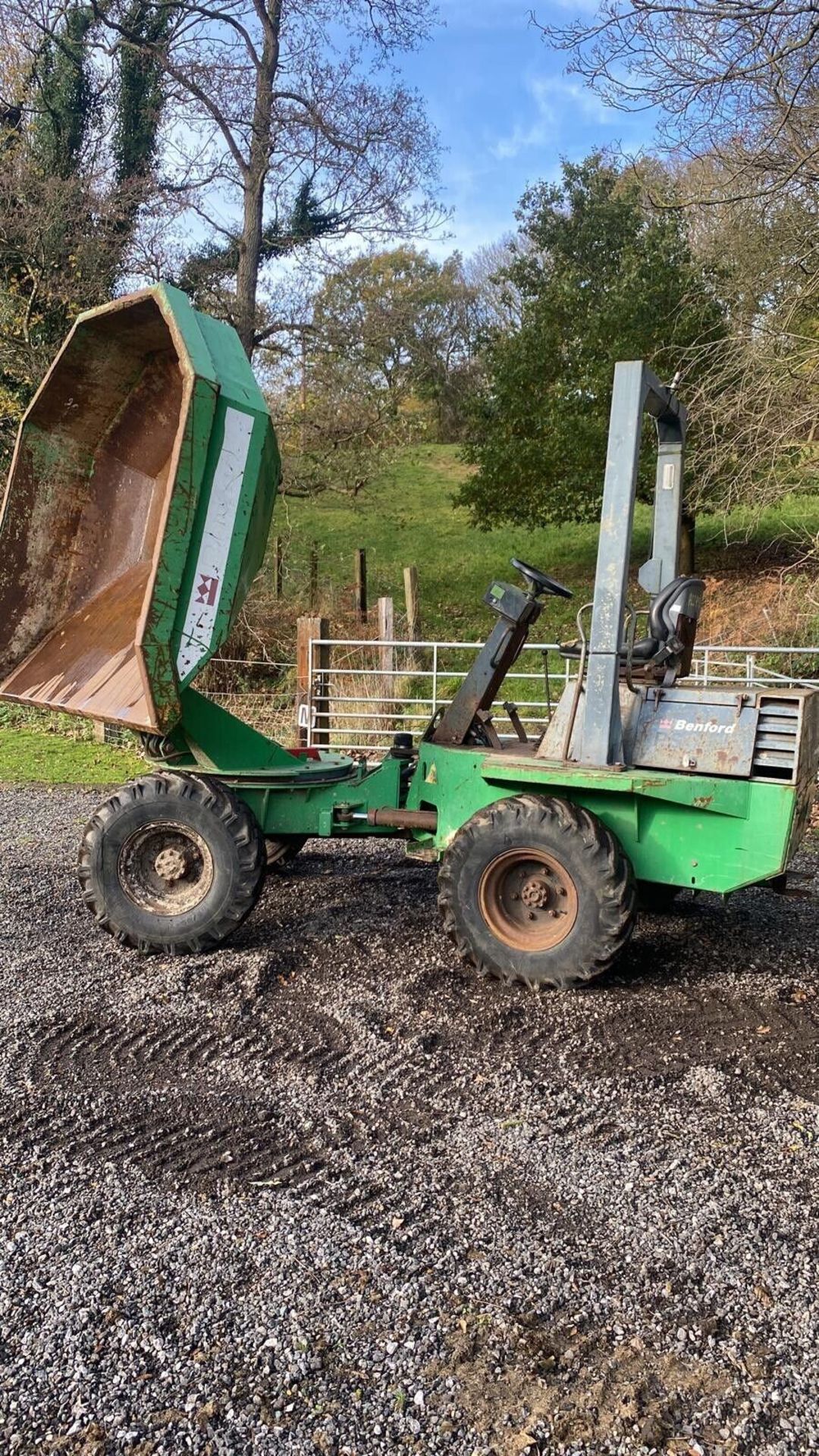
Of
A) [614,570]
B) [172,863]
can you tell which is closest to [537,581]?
[614,570]

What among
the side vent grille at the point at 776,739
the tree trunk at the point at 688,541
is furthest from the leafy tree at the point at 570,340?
the side vent grille at the point at 776,739

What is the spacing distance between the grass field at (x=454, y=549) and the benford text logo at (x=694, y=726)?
31.4 ft

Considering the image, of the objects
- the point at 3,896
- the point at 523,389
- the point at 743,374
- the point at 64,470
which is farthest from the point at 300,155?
the point at 3,896

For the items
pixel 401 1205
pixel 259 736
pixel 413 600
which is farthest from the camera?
pixel 413 600

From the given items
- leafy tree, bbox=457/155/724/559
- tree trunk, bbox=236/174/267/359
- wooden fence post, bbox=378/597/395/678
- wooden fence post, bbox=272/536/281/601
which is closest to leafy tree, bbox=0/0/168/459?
tree trunk, bbox=236/174/267/359

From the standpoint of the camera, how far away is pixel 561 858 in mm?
4559

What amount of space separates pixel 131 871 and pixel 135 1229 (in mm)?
2380

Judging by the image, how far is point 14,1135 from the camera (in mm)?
3342

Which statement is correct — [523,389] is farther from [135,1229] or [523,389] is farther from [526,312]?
[135,1229]

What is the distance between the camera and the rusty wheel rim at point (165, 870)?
501 centimetres

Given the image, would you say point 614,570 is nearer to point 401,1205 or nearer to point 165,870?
point 165,870

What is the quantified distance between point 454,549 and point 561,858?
19.5 m

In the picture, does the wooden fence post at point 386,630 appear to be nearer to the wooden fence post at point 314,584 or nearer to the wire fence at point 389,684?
the wire fence at point 389,684

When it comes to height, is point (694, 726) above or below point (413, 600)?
below
